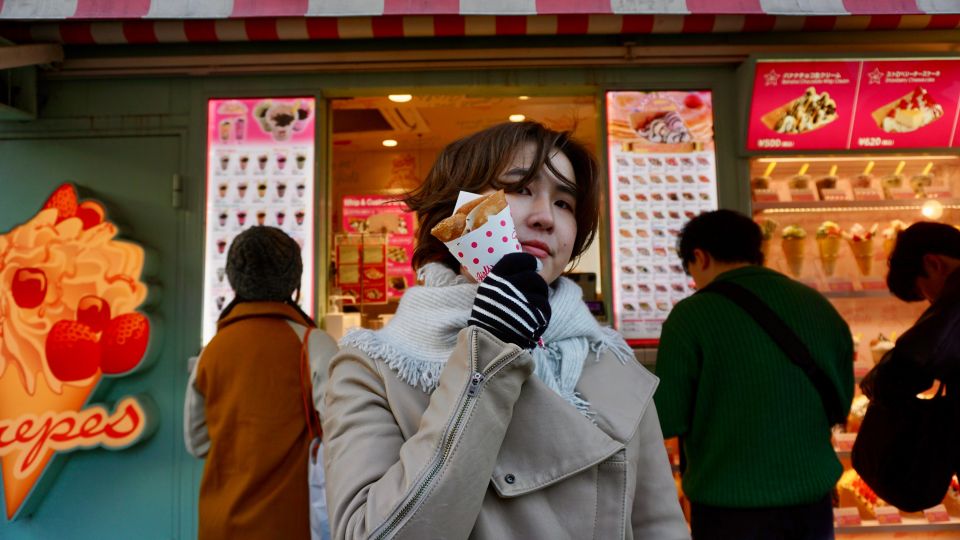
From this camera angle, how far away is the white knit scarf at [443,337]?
1.27m

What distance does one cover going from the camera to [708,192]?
3953 millimetres

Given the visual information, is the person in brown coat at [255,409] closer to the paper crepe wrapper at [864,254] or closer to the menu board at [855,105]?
the menu board at [855,105]

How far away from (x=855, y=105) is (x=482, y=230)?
377cm

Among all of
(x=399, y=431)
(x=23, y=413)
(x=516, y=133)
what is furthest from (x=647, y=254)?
(x=23, y=413)

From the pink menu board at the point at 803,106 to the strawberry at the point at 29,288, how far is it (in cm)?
449

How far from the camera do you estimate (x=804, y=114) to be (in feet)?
12.9

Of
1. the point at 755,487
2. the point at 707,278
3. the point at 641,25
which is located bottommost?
the point at 755,487

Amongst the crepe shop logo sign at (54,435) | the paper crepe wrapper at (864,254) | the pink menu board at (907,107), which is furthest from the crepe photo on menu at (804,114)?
the crepe shop logo sign at (54,435)

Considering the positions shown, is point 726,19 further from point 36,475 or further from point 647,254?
point 36,475

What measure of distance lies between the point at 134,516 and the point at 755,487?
11.4 ft

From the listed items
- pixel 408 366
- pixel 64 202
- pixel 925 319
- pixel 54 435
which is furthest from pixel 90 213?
pixel 925 319

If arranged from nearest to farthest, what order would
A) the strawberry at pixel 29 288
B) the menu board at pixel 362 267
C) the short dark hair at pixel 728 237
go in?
1. the short dark hair at pixel 728 237
2. the strawberry at pixel 29 288
3. the menu board at pixel 362 267

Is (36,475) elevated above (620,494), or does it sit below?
below

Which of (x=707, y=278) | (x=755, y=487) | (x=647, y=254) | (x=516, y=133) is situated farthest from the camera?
(x=647, y=254)
